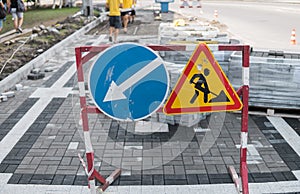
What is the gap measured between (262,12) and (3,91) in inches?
723

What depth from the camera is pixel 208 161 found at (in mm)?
5297

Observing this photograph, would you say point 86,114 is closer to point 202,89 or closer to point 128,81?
point 128,81

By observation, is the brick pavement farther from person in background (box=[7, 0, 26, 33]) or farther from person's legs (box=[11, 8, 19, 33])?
person's legs (box=[11, 8, 19, 33])

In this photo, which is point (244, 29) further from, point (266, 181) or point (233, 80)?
point (266, 181)

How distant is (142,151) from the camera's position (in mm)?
5590

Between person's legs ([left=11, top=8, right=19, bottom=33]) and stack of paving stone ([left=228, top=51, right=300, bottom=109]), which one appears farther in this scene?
person's legs ([left=11, top=8, right=19, bottom=33])

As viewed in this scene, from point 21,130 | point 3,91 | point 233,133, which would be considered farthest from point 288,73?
point 3,91

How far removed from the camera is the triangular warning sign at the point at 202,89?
4191 mm

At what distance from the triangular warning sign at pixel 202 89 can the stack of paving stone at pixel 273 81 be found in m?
2.59

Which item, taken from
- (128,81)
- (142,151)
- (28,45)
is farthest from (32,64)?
(128,81)

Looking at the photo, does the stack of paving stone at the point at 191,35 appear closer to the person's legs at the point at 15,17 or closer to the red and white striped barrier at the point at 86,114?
the red and white striped barrier at the point at 86,114

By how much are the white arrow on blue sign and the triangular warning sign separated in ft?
0.58

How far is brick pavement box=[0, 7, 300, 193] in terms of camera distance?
4.95m

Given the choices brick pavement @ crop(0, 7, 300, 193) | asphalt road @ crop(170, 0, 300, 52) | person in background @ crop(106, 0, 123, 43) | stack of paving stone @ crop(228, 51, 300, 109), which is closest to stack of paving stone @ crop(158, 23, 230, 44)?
stack of paving stone @ crop(228, 51, 300, 109)
